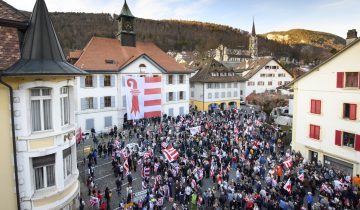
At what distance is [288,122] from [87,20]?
112985 millimetres

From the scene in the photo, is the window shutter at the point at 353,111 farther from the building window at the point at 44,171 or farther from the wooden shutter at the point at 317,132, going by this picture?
the building window at the point at 44,171

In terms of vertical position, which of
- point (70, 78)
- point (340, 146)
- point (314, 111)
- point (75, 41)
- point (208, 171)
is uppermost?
point (75, 41)

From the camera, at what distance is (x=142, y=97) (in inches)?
1371

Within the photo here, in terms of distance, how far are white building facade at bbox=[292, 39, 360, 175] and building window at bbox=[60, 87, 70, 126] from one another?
2322 centimetres

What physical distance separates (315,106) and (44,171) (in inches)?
990

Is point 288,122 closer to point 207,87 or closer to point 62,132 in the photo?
point 207,87

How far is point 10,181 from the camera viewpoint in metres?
12.4

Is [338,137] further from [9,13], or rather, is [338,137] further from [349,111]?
[9,13]

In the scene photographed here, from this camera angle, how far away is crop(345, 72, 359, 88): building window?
923 inches

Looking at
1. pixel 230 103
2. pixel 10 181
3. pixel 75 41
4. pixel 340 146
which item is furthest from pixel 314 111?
pixel 75 41

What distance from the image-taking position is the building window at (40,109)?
1277cm

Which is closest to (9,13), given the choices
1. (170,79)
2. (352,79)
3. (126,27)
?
(352,79)

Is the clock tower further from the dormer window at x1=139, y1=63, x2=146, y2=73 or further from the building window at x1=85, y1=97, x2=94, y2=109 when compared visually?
the building window at x1=85, y1=97, x2=94, y2=109

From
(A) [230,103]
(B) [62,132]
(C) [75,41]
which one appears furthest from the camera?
(C) [75,41]
